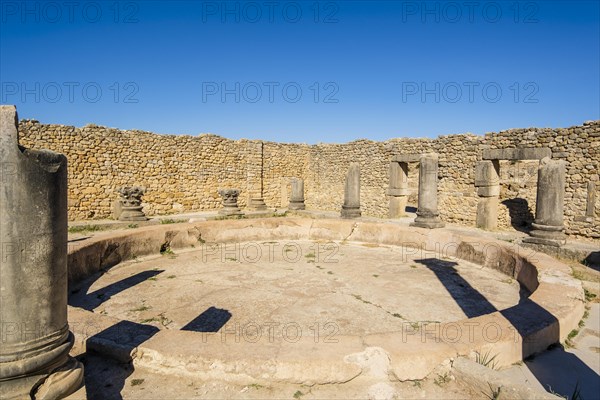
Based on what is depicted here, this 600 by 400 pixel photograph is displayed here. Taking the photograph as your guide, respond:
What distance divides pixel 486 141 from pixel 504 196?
2067 millimetres

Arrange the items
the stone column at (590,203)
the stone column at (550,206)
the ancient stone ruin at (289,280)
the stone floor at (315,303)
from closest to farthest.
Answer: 1. the ancient stone ruin at (289,280)
2. the stone floor at (315,303)
3. the stone column at (550,206)
4. the stone column at (590,203)

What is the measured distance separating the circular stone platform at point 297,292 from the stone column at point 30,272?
1.63 meters

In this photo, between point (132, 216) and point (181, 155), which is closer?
point (132, 216)

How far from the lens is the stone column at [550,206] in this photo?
7406mm

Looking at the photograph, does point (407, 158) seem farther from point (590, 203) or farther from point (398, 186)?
point (590, 203)

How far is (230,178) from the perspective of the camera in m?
17.8

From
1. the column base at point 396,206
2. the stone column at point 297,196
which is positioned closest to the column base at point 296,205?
the stone column at point 297,196

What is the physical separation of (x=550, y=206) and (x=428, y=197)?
9.47ft

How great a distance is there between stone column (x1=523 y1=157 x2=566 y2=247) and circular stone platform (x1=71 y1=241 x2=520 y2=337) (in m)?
2.02

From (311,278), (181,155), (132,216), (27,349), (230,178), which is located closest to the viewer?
(27,349)

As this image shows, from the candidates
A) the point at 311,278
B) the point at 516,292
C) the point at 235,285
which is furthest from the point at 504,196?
the point at 235,285

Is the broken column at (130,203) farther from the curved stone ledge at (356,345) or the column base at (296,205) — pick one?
the curved stone ledge at (356,345)

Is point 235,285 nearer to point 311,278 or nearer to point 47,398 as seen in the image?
point 311,278

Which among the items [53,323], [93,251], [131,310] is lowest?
[131,310]
